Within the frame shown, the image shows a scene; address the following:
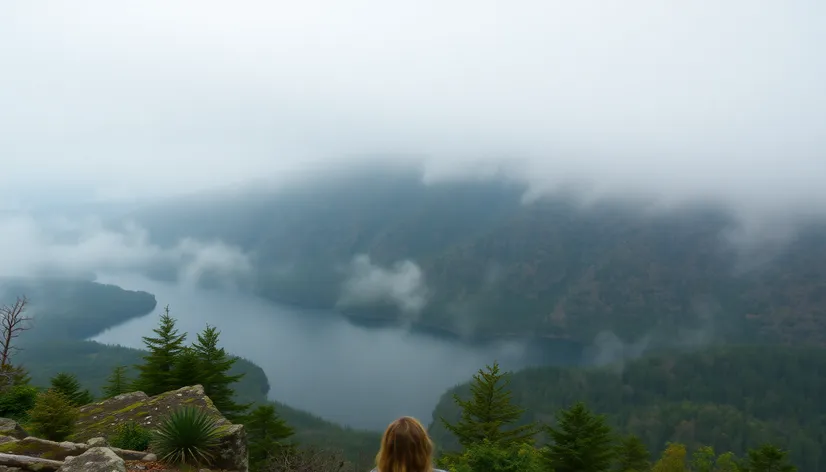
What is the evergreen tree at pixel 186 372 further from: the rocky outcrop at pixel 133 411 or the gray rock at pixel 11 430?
the gray rock at pixel 11 430

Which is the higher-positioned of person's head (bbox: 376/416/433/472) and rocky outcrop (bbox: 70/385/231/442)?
person's head (bbox: 376/416/433/472)

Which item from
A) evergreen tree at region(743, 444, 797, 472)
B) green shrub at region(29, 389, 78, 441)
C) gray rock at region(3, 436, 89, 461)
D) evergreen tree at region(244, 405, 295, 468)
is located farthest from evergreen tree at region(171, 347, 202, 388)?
evergreen tree at region(743, 444, 797, 472)

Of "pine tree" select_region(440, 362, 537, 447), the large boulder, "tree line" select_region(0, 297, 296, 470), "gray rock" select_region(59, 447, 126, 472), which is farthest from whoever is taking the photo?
"pine tree" select_region(440, 362, 537, 447)

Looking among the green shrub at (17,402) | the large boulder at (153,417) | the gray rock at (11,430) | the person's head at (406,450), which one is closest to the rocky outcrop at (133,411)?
the large boulder at (153,417)

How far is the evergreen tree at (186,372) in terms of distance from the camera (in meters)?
24.1

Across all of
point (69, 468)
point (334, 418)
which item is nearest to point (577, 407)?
point (69, 468)

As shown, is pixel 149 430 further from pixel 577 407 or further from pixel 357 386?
pixel 357 386

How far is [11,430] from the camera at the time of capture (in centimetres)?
1277

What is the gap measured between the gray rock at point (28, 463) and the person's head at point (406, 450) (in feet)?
29.6

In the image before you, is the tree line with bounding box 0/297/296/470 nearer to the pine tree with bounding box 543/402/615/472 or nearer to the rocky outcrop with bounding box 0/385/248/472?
the rocky outcrop with bounding box 0/385/248/472

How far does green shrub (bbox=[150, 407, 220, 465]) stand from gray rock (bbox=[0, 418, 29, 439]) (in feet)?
14.4

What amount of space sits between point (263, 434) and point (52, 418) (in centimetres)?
2030

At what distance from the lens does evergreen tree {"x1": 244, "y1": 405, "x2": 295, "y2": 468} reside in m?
30.9

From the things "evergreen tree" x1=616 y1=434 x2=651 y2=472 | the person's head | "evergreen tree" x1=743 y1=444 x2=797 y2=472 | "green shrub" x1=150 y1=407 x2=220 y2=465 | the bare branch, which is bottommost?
"evergreen tree" x1=616 y1=434 x2=651 y2=472
